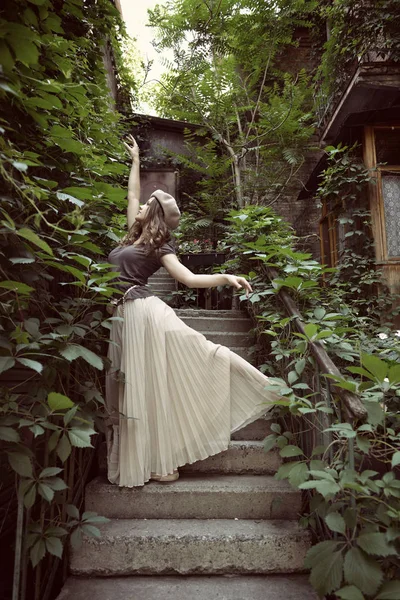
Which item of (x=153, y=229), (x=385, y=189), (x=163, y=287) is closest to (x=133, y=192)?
(x=153, y=229)

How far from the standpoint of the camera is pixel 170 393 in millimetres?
2094

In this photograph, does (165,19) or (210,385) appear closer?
(210,385)

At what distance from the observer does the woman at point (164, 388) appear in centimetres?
199

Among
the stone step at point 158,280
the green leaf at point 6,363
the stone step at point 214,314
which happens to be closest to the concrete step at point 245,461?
the green leaf at point 6,363

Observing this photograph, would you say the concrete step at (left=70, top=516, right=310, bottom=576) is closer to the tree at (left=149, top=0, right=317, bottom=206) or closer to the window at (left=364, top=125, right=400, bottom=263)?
the window at (left=364, top=125, right=400, bottom=263)

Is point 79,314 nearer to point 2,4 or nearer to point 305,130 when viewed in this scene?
point 2,4

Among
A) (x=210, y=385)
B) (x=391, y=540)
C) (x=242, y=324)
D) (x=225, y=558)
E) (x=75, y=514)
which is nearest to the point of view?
(x=391, y=540)

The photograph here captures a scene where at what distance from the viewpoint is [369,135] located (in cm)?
545

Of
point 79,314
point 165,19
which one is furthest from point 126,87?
point 79,314

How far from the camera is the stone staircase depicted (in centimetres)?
164

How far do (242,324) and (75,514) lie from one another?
2.53m

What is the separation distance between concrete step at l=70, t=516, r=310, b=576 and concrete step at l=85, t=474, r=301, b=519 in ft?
0.67

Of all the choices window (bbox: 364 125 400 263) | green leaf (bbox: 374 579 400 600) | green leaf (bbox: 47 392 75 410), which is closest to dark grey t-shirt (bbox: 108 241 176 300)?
green leaf (bbox: 47 392 75 410)

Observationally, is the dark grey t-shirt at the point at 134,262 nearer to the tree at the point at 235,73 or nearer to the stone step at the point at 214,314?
the stone step at the point at 214,314
